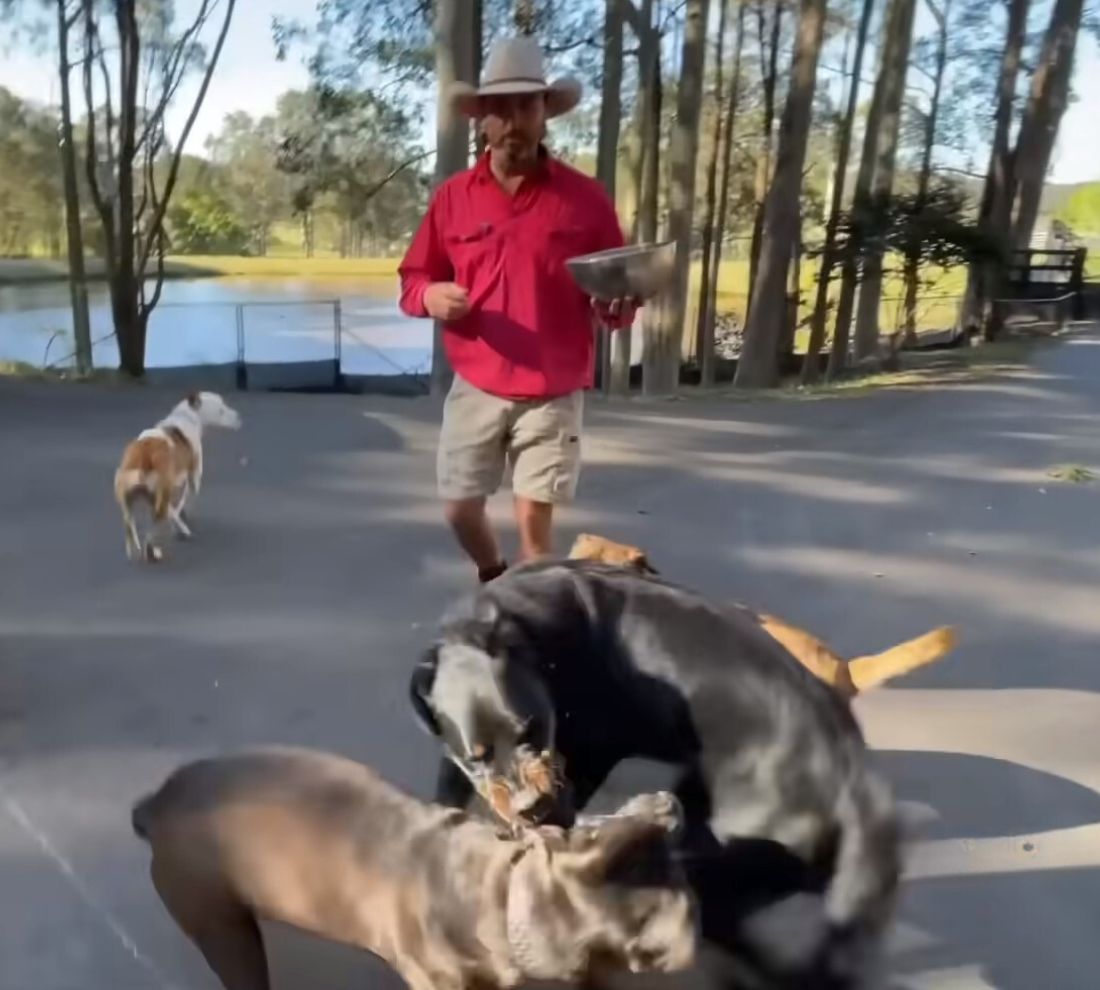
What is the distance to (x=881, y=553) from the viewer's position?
4.61 m

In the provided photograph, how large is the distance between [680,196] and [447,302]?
32.1 feet

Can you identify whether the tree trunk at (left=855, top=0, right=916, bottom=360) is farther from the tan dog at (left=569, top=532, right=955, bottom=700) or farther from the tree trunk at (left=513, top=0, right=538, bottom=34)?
the tan dog at (left=569, top=532, right=955, bottom=700)

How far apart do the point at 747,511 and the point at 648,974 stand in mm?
3839

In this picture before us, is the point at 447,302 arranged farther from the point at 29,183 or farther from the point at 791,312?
the point at 791,312

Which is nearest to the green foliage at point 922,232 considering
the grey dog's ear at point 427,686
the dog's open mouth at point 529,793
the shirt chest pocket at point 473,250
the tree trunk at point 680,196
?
the tree trunk at point 680,196

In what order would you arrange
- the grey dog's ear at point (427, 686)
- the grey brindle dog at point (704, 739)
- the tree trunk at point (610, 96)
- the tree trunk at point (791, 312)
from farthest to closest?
the tree trunk at point (791, 312), the tree trunk at point (610, 96), the grey dog's ear at point (427, 686), the grey brindle dog at point (704, 739)

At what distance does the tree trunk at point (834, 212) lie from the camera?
14227mm

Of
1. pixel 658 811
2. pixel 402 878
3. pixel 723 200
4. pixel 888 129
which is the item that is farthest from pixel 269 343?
pixel 658 811

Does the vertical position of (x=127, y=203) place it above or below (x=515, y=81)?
below

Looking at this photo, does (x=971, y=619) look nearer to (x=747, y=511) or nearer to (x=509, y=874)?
(x=747, y=511)

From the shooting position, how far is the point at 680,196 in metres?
12.4

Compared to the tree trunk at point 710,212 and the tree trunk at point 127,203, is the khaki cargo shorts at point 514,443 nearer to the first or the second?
the tree trunk at point 127,203

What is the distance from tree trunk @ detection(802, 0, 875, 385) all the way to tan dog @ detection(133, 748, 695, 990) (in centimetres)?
1289

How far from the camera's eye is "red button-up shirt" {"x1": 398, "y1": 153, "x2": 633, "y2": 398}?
307cm
